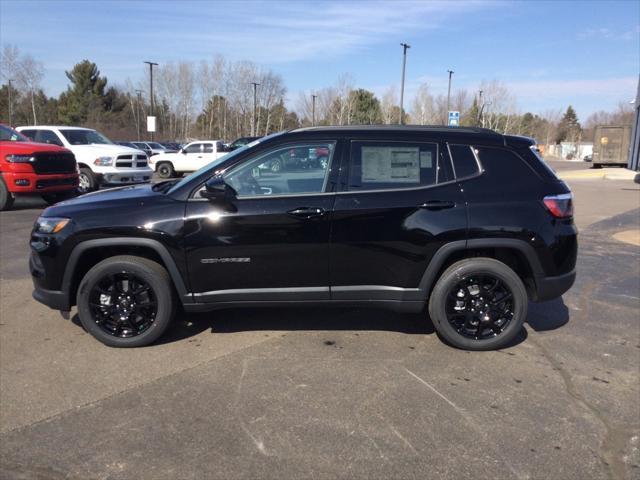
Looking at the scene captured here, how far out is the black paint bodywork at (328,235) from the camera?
13.5 feet

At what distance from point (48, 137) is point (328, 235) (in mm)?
12992

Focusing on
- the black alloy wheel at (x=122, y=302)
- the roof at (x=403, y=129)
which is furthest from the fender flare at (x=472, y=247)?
the black alloy wheel at (x=122, y=302)

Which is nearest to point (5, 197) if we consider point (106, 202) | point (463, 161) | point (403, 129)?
point (106, 202)

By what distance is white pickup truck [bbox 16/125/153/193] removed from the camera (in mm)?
14258

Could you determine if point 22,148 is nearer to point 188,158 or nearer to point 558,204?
point 558,204

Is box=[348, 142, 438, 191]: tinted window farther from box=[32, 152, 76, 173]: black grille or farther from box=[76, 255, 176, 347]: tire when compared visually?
box=[32, 152, 76, 173]: black grille

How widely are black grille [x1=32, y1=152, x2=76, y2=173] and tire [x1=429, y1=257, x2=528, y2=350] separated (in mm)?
10262

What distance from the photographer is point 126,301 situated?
14.1 ft

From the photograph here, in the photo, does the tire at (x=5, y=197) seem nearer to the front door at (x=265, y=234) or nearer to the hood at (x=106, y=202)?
the hood at (x=106, y=202)

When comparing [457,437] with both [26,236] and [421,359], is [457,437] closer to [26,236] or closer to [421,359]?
[421,359]

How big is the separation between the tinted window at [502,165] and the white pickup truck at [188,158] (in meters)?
21.7

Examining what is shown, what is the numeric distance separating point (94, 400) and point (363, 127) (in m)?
2.96

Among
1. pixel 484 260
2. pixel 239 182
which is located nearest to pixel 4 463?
pixel 239 182

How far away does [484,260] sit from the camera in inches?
168
